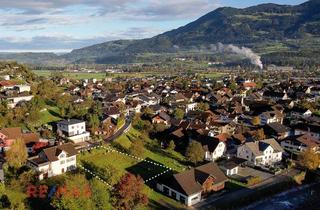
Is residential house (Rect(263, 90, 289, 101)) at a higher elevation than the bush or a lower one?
higher

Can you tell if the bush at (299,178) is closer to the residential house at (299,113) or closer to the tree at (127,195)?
the tree at (127,195)

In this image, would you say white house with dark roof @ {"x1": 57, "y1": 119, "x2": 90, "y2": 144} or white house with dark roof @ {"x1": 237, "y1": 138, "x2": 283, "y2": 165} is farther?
white house with dark roof @ {"x1": 237, "y1": 138, "x2": 283, "y2": 165}

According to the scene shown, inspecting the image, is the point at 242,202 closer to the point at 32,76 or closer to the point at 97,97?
the point at 97,97

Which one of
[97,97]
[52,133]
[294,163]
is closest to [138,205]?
[52,133]

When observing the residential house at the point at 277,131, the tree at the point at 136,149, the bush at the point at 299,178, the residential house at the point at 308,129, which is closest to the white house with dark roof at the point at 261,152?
the bush at the point at 299,178

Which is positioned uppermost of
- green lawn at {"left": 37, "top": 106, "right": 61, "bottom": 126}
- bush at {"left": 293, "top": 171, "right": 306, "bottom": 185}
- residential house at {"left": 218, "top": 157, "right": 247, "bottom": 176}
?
green lawn at {"left": 37, "top": 106, "right": 61, "bottom": 126}

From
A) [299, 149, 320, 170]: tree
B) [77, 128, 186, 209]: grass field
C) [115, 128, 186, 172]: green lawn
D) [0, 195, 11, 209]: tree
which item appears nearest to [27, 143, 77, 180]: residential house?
[77, 128, 186, 209]: grass field

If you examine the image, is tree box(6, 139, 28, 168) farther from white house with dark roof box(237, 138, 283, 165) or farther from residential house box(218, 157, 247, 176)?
white house with dark roof box(237, 138, 283, 165)

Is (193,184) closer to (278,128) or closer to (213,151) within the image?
(213,151)
